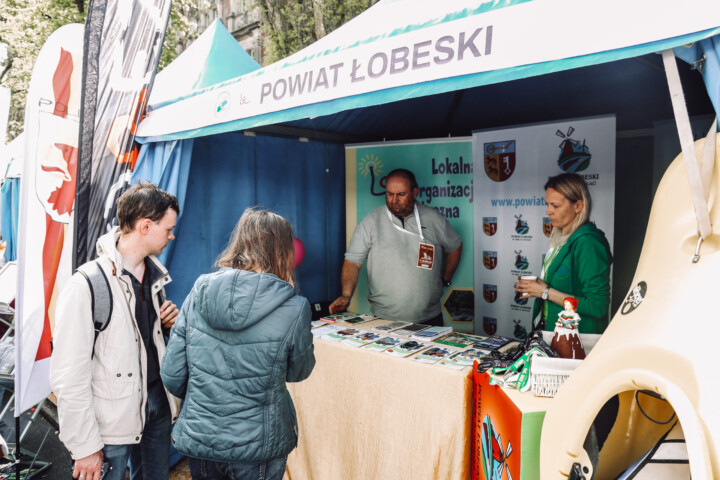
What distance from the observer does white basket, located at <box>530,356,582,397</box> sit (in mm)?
1559

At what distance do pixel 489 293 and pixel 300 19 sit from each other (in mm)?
10460

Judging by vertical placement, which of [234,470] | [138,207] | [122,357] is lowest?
[234,470]

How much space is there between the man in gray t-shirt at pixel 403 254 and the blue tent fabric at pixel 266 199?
54 centimetres

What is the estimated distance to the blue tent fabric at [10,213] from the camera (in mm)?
7941

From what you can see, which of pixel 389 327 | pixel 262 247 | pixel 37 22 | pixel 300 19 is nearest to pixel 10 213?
pixel 37 22

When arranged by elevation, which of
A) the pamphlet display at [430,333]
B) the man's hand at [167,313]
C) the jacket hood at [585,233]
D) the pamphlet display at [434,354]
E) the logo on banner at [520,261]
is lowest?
the pamphlet display at [434,354]

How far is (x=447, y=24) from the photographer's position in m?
1.58

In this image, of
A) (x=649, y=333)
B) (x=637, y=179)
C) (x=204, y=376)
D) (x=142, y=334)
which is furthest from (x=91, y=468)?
(x=637, y=179)

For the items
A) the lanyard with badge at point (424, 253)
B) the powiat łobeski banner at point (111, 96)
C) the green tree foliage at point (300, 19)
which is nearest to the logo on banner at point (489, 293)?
the lanyard with badge at point (424, 253)

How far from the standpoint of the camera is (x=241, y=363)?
4.85 feet

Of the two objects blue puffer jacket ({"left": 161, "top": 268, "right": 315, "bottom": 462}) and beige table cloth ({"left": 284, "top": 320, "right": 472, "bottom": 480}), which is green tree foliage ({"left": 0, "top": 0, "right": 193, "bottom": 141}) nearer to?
beige table cloth ({"left": 284, "top": 320, "right": 472, "bottom": 480})

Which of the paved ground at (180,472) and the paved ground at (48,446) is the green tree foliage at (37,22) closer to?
the paved ground at (48,446)

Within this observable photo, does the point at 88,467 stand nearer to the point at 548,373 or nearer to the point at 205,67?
the point at 548,373

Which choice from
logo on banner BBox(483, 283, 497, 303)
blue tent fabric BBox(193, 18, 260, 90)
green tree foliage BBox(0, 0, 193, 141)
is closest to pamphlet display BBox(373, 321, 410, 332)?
logo on banner BBox(483, 283, 497, 303)
